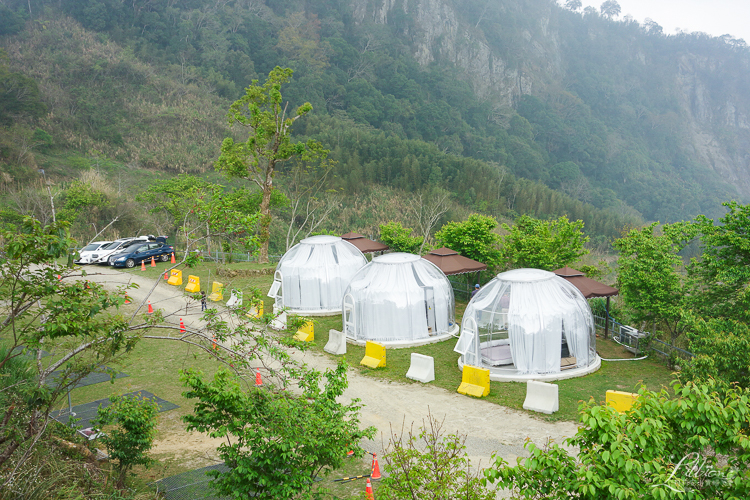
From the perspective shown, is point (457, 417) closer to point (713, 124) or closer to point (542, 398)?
point (542, 398)

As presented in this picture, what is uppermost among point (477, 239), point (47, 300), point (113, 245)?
point (47, 300)

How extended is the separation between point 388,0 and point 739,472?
122686mm

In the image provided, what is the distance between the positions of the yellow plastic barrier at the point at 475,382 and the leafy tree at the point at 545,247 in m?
11.0

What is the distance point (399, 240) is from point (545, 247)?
860 cm

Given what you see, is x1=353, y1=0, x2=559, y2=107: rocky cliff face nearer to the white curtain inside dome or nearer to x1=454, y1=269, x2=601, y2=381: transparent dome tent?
the white curtain inside dome

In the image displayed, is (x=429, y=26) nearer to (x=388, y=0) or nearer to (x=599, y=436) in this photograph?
(x=388, y=0)

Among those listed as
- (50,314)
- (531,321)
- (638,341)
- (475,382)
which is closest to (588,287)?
(638,341)

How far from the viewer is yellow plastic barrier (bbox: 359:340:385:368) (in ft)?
56.0

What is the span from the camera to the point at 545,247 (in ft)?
81.0

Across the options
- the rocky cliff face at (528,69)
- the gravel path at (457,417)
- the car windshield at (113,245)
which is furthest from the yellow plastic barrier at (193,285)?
the rocky cliff face at (528,69)

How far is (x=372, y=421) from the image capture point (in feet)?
42.9

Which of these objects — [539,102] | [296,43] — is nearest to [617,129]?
[539,102]

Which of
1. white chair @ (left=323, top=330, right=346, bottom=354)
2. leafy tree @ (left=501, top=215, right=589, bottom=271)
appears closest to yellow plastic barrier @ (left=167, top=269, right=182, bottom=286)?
white chair @ (left=323, top=330, right=346, bottom=354)

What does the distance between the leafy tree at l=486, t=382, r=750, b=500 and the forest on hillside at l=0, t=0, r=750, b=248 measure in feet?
129
